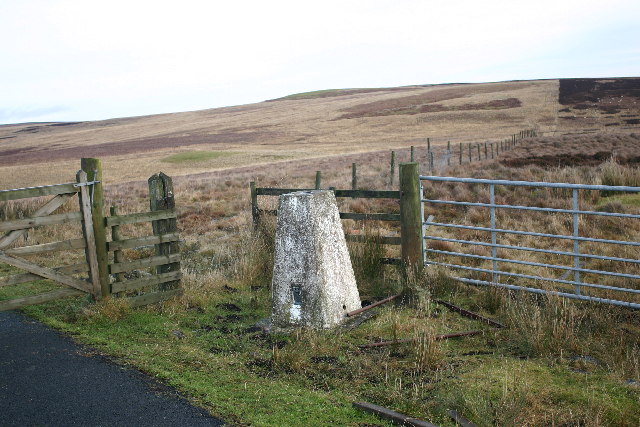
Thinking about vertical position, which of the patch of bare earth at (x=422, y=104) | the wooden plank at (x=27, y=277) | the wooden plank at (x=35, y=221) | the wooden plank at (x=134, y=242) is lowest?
the wooden plank at (x=27, y=277)

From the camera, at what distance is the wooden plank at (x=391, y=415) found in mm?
4195

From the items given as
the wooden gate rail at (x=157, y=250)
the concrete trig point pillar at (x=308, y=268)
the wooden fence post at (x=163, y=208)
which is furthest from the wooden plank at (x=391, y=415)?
the wooden fence post at (x=163, y=208)

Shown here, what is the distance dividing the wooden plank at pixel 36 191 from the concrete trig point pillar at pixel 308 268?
2667 mm

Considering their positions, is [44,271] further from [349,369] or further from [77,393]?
[349,369]

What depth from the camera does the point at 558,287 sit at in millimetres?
7531

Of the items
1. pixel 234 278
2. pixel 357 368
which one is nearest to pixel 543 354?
pixel 357 368

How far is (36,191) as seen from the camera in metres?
7.09

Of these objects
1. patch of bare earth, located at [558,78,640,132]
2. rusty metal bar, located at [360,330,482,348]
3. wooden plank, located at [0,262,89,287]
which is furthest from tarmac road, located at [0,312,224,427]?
patch of bare earth, located at [558,78,640,132]

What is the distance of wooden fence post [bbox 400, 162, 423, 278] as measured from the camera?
25.0ft

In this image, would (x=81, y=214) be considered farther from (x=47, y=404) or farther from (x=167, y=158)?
(x=167, y=158)

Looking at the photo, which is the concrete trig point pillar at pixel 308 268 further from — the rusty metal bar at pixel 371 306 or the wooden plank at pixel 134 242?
the wooden plank at pixel 134 242

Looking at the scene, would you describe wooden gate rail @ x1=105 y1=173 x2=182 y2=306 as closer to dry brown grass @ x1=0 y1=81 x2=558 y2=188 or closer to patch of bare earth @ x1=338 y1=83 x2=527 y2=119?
dry brown grass @ x1=0 y1=81 x2=558 y2=188

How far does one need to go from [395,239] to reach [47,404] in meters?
4.91

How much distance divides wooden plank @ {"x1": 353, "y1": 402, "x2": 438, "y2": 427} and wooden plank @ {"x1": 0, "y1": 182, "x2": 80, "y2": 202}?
15.0 ft
